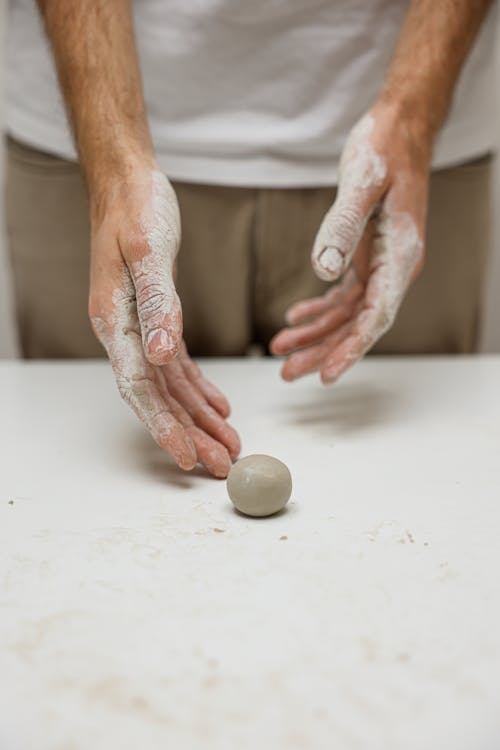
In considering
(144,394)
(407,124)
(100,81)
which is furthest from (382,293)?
(100,81)

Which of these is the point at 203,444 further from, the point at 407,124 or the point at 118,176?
the point at 407,124

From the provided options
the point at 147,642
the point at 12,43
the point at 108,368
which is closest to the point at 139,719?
the point at 147,642

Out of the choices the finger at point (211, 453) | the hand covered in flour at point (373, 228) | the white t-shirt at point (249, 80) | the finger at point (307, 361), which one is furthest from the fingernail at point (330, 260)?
the white t-shirt at point (249, 80)

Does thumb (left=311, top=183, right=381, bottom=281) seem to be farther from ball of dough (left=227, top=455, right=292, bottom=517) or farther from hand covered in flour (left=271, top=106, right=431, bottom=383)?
ball of dough (left=227, top=455, right=292, bottom=517)

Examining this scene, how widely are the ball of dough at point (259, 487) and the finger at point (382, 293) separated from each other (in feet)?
0.83

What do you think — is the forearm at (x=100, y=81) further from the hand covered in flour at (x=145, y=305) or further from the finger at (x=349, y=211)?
the finger at (x=349, y=211)

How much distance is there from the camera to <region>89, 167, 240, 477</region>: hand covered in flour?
87 centimetres

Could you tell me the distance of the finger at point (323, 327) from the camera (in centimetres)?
119

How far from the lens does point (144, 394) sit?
0.91 m

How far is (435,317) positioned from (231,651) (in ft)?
3.43

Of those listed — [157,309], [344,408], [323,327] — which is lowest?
[344,408]

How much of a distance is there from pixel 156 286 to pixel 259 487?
257 millimetres

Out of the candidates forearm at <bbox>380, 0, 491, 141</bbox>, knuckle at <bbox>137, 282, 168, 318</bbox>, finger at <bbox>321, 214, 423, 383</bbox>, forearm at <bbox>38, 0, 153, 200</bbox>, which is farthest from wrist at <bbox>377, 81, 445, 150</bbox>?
knuckle at <bbox>137, 282, 168, 318</bbox>

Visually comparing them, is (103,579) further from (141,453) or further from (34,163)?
(34,163)
